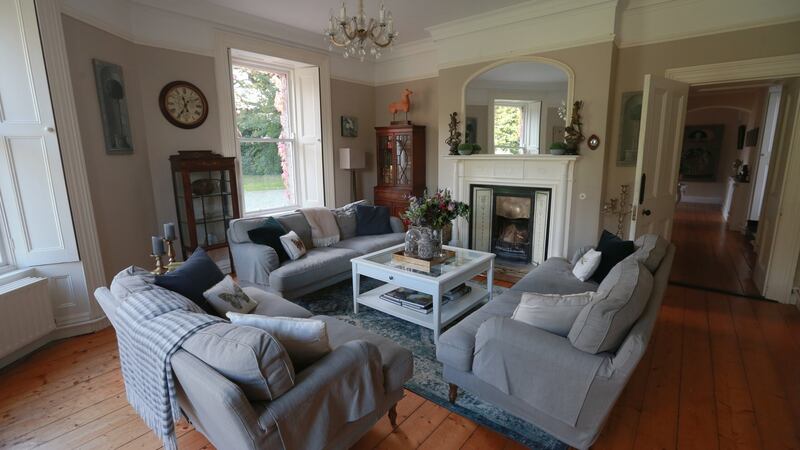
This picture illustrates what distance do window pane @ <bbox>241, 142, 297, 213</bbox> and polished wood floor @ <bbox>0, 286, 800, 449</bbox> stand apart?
7.79 ft

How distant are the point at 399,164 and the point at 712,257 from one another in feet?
14.2

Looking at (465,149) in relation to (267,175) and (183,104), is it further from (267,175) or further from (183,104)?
(183,104)

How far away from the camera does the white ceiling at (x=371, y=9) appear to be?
3967mm

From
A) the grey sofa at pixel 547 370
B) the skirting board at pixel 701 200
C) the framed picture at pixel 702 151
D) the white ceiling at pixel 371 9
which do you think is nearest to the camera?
the grey sofa at pixel 547 370

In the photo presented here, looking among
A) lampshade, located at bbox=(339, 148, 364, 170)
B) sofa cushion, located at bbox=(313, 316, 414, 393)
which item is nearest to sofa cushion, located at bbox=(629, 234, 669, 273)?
sofa cushion, located at bbox=(313, 316, 414, 393)

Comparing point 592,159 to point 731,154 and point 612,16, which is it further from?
point 731,154

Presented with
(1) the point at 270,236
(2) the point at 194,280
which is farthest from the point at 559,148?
(2) the point at 194,280

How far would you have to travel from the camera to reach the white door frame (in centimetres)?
325

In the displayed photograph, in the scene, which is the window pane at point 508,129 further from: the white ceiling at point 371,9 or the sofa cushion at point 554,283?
the sofa cushion at point 554,283

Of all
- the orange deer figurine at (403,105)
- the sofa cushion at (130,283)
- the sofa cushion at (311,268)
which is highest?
the orange deer figurine at (403,105)

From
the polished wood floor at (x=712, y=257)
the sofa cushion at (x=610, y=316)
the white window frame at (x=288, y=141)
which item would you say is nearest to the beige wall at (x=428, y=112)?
the white window frame at (x=288, y=141)

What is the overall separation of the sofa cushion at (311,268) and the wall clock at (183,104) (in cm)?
193

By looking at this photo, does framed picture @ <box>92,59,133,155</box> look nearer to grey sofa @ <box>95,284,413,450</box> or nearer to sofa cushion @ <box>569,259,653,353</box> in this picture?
grey sofa @ <box>95,284,413,450</box>

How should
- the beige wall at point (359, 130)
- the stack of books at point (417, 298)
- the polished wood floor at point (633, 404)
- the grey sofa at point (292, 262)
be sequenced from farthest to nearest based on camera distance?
the beige wall at point (359, 130) → the grey sofa at point (292, 262) → the stack of books at point (417, 298) → the polished wood floor at point (633, 404)
